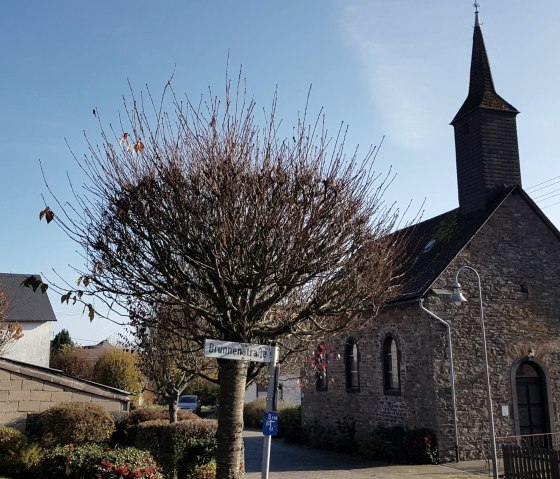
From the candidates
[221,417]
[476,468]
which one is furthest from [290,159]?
[476,468]

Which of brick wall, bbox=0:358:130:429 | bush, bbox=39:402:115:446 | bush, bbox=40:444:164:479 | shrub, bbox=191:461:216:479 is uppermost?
brick wall, bbox=0:358:130:429

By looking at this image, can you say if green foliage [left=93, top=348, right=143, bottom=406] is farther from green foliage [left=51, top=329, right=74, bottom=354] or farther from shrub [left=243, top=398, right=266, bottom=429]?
green foliage [left=51, top=329, right=74, bottom=354]

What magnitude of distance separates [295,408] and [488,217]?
1321 cm

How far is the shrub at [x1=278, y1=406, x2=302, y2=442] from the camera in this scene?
79.5ft

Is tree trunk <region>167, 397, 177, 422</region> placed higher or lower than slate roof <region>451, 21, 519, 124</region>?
lower

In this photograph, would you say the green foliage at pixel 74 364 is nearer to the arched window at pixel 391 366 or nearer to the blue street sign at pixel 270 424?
the arched window at pixel 391 366

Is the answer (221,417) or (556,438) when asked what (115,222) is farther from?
(556,438)

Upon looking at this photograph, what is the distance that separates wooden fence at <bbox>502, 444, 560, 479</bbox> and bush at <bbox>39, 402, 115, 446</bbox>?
8.88 metres

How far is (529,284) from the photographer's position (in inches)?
750

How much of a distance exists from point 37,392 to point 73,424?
170 centimetres

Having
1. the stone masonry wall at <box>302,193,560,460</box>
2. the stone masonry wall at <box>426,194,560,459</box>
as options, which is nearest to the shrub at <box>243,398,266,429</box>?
the stone masonry wall at <box>302,193,560,460</box>

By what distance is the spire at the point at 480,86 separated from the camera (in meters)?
20.1

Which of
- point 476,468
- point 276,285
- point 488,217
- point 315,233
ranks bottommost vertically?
point 476,468

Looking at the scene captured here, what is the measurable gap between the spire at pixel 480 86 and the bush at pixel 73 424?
1490cm
